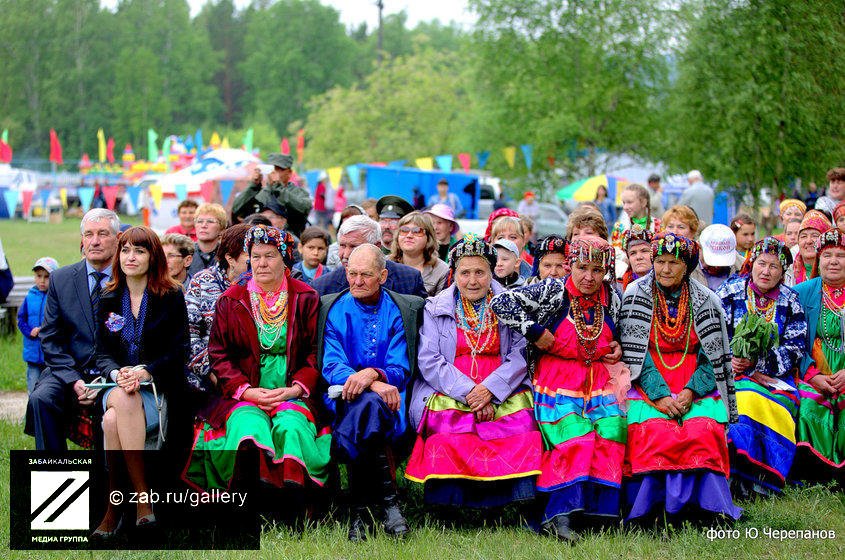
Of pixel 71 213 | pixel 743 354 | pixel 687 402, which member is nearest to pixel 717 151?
pixel 743 354

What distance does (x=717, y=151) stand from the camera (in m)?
11.8

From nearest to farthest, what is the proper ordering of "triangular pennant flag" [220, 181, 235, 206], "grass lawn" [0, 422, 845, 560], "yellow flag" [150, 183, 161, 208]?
1. "grass lawn" [0, 422, 845, 560]
2. "triangular pennant flag" [220, 181, 235, 206]
3. "yellow flag" [150, 183, 161, 208]

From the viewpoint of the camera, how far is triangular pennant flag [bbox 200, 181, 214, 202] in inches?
1037

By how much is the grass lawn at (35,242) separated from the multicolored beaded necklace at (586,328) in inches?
511

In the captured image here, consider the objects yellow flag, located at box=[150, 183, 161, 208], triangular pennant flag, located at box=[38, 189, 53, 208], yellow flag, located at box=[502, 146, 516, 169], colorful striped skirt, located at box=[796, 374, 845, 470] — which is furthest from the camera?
triangular pennant flag, located at box=[38, 189, 53, 208]

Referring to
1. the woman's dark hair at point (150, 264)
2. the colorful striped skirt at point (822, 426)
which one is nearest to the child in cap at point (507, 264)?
the colorful striped skirt at point (822, 426)

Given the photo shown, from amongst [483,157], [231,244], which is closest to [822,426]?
[231,244]

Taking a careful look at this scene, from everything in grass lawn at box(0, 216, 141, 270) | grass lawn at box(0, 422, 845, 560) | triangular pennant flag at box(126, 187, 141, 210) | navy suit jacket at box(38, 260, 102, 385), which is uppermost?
triangular pennant flag at box(126, 187, 141, 210)

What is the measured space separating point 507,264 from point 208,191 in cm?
2130

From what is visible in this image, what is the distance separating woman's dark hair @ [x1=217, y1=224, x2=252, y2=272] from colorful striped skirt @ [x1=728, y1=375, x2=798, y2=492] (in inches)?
132

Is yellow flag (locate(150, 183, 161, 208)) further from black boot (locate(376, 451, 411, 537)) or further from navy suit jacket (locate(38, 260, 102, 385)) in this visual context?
black boot (locate(376, 451, 411, 537))

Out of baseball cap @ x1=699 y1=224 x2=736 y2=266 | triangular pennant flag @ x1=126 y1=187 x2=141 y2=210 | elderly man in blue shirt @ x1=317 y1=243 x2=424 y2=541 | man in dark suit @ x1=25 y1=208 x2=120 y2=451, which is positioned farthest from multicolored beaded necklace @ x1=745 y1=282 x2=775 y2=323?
triangular pennant flag @ x1=126 y1=187 x2=141 y2=210

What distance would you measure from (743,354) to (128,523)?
3.90 meters

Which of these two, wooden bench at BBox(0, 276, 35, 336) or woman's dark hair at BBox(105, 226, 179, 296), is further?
wooden bench at BBox(0, 276, 35, 336)
